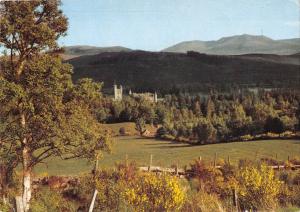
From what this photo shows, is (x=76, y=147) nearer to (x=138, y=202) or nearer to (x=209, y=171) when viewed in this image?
(x=138, y=202)

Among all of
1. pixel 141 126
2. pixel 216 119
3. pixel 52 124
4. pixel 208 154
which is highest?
pixel 52 124

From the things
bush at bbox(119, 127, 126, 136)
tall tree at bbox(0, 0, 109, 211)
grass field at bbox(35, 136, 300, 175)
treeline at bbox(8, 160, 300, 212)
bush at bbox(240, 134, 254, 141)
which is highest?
tall tree at bbox(0, 0, 109, 211)

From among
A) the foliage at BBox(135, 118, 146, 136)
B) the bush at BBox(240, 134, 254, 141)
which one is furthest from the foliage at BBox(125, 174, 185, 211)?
the foliage at BBox(135, 118, 146, 136)

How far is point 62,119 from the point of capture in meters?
20.5

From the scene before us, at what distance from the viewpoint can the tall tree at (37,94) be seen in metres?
19.6

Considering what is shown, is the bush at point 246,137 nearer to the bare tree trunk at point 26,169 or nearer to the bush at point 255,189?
the bush at point 255,189

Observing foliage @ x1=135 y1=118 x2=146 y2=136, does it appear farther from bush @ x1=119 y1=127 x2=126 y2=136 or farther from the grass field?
the grass field

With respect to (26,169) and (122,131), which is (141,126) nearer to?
(122,131)

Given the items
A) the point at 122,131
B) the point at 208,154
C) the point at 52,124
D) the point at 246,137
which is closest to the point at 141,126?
the point at 122,131

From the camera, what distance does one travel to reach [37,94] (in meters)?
19.6

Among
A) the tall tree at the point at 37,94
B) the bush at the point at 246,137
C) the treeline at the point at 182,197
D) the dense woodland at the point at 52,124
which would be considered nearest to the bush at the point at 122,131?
the bush at the point at 246,137

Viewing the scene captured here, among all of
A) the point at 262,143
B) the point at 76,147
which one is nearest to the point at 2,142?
the point at 76,147

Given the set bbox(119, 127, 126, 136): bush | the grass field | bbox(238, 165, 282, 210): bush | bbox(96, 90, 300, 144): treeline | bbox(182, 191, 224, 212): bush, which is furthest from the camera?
bbox(119, 127, 126, 136): bush

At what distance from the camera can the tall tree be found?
64.3 ft
